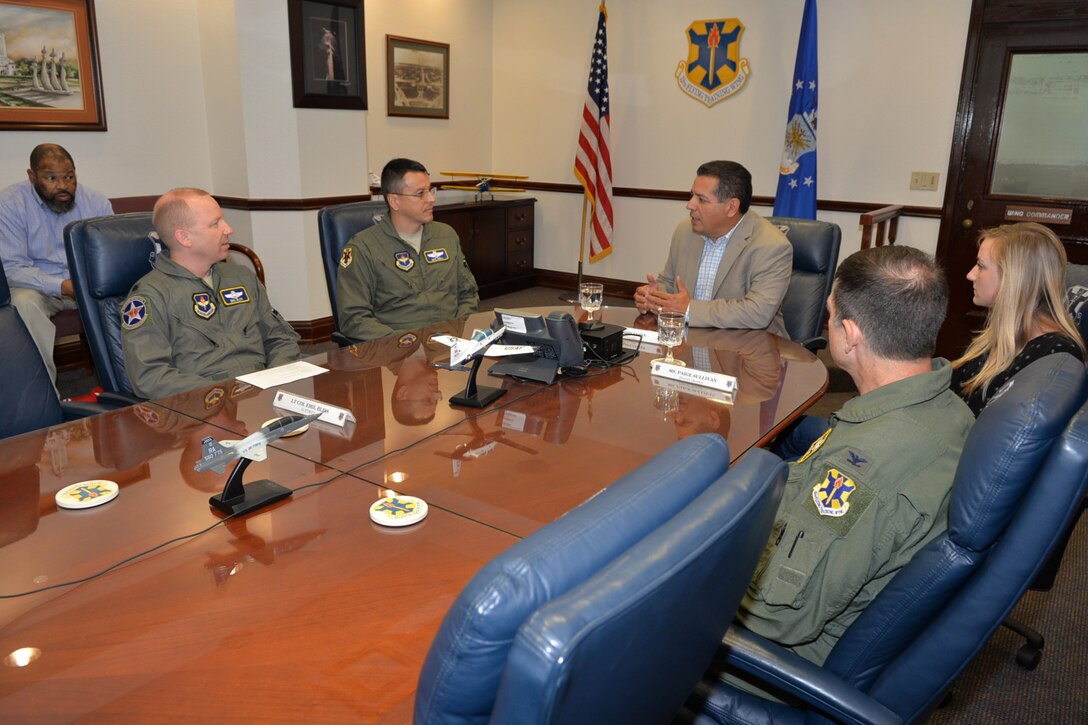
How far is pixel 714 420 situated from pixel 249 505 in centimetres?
109

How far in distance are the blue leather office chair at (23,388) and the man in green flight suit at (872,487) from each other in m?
1.76

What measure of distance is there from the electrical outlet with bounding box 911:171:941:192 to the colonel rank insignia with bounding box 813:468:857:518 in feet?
14.6

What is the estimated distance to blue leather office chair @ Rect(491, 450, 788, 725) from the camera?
21.7 inches

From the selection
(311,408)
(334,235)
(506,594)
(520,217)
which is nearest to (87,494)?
(311,408)

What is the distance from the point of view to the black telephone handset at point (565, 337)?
83.5 inches

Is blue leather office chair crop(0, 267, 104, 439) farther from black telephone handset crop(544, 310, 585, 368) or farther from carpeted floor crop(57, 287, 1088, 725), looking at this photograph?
carpeted floor crop(57, 287, 1088, 725)

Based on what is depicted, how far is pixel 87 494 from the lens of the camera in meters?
1.36

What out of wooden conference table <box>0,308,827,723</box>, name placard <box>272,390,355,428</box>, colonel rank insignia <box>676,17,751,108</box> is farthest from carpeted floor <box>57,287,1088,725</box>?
colonel rank insignia <box>676,17,751,108</box>

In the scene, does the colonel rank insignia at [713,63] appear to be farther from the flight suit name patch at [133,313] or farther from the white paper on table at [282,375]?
the flight suit name patch at [133,313]

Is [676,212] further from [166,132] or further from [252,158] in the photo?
[166,132]

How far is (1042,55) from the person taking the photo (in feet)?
14.9

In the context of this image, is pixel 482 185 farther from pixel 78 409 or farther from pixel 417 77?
pixel 78 409

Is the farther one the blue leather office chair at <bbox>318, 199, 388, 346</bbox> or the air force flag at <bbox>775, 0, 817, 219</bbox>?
the air force flag at <bbox>775, 0, 817, 219</bbox>

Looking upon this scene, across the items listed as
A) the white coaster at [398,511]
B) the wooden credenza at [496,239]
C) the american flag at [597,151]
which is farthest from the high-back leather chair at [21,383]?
the american flag at [597,151]
